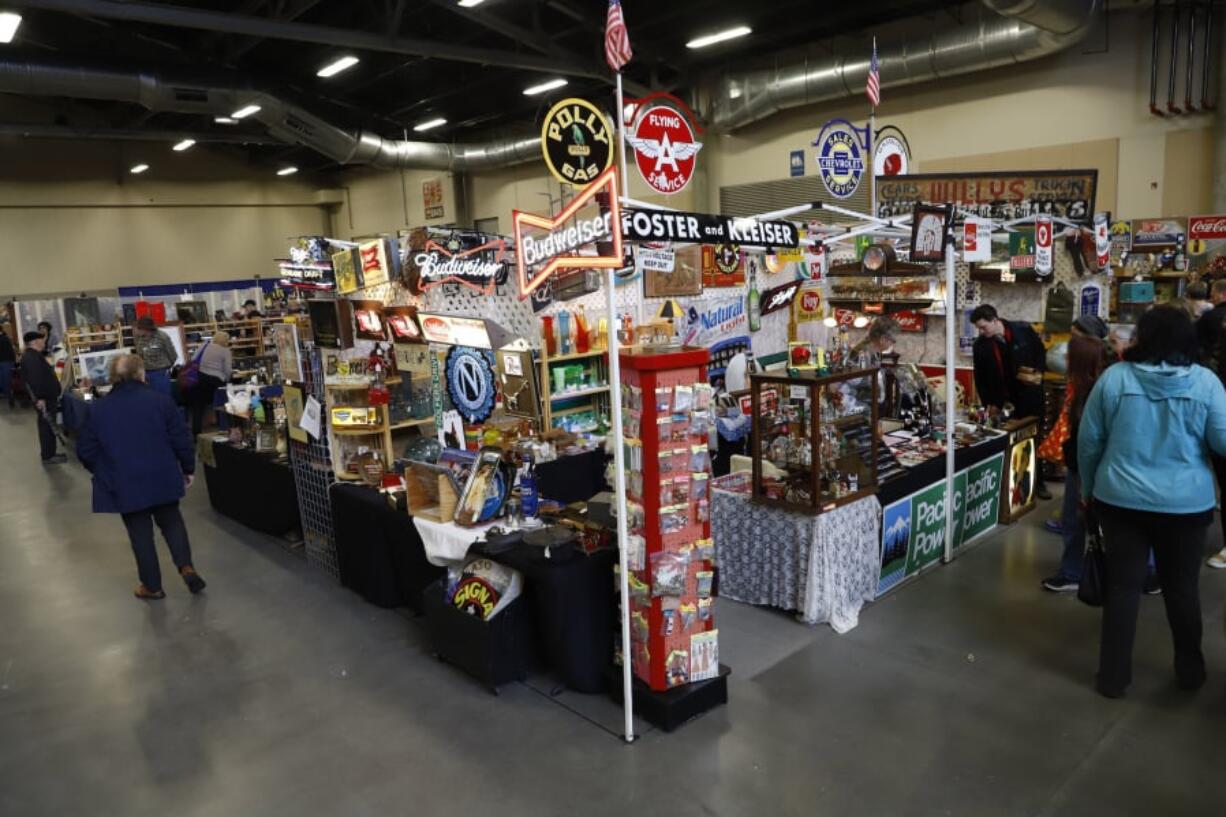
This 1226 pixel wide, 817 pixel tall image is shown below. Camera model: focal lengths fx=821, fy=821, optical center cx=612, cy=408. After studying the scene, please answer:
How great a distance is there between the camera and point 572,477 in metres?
5.95

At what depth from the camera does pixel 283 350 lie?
5645 mm

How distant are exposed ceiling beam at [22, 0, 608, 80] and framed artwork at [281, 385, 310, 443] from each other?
5283mm

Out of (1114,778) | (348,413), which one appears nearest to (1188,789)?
(1114,778)

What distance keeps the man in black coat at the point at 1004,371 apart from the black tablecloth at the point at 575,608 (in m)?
4.14

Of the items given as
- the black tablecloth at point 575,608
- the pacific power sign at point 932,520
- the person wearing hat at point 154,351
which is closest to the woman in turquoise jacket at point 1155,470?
Answer: the pacific power sign at point 932,520

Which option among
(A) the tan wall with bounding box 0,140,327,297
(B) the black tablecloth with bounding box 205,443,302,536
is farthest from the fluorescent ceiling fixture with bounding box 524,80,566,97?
(A) the tan wall with bounding box 0,140,327,297

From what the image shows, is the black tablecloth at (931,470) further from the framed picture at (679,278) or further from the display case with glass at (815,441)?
the framed picture at (679,278)

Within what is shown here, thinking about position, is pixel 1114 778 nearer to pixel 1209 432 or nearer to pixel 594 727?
pixel 1209 432

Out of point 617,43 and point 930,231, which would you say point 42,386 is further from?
point 930,231

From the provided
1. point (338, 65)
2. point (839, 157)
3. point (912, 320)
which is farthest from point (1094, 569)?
point (338, 65)

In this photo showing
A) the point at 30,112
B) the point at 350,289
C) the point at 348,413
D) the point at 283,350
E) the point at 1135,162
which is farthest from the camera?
the point at 30,112

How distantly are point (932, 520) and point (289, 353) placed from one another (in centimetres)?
441

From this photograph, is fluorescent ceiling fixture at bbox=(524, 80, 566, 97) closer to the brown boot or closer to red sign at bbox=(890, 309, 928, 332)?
red sign at bbox=(890, 309, 928, 332)

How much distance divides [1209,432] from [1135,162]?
7.53 metres
